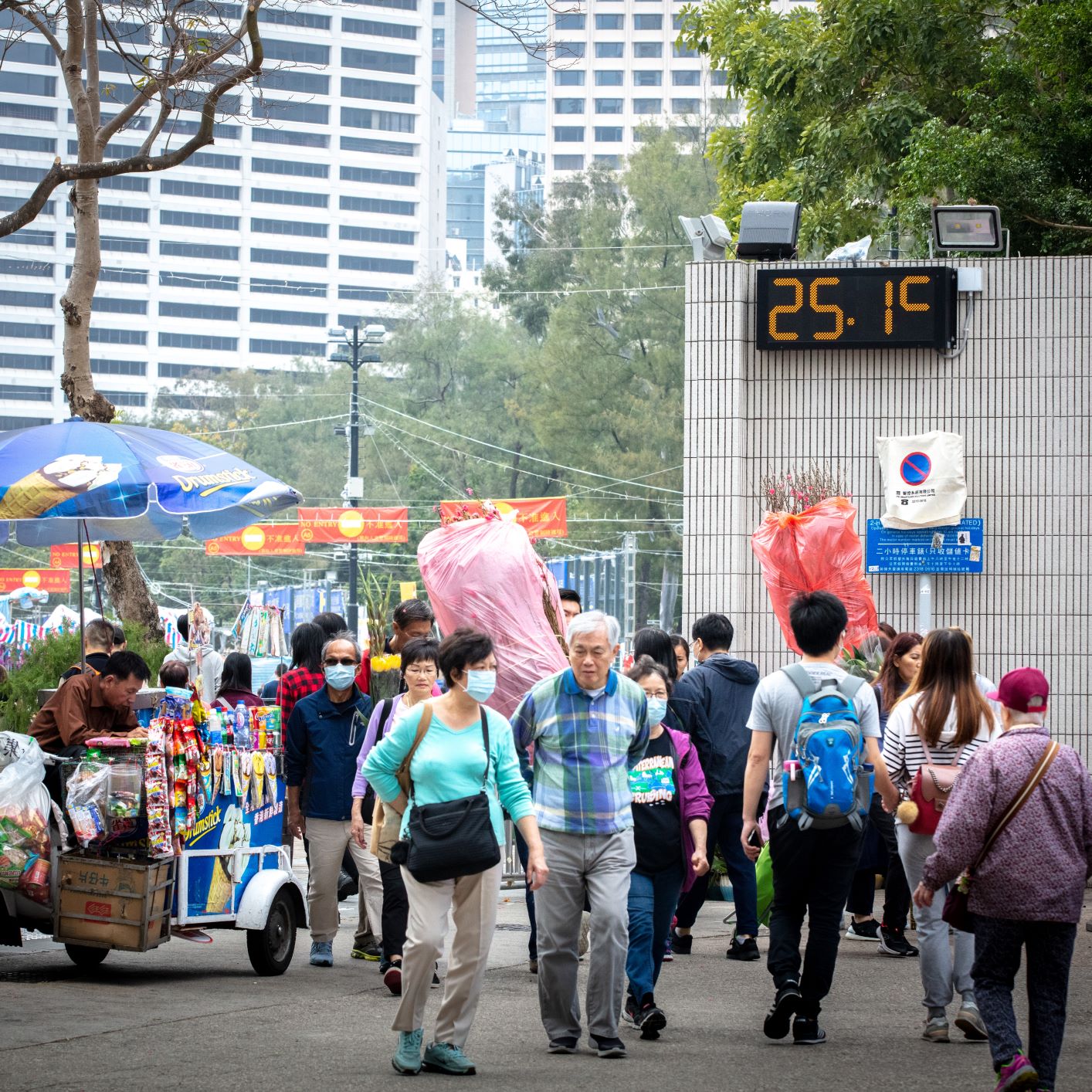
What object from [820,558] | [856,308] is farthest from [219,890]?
[856,308]

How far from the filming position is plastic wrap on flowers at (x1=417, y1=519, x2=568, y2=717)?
452 inches

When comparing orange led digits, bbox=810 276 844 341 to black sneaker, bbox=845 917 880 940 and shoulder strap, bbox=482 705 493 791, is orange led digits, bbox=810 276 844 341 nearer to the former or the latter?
black sneaker, bbox=845 917 880 940

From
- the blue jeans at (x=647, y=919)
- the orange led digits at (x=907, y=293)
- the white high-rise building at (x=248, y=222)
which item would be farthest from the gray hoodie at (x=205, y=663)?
the white high-rise building at (x=248, y=222)

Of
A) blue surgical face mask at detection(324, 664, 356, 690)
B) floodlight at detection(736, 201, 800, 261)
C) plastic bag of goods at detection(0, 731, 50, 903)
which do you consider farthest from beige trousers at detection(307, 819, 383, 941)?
floodlight at detection(736, 201, 800, 261)

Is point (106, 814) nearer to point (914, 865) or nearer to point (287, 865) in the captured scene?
point (287, 865)

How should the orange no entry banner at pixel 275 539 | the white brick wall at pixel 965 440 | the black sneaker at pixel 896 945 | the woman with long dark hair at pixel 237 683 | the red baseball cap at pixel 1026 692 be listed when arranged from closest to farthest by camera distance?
1. the red baseball cap at pixel 1026 692
2. the black sneaker at pixel 896 945
3. the woman with long dark hair at pixel 237 683
4. the white brick wall at pixel 965 440
5. the orange no entry banner at pixel 275 539

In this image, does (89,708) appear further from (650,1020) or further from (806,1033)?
(806,1033)

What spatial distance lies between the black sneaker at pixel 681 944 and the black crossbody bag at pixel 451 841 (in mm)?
3929

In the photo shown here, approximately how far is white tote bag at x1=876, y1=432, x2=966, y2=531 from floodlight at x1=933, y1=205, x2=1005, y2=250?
1.61m

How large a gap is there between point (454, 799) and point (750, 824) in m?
1.26

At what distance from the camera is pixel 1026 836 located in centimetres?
597

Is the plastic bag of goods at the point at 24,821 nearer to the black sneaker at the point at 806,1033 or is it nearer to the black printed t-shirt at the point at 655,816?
the black printed t-shirt at the point at 655,816

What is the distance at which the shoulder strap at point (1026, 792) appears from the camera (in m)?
5.98

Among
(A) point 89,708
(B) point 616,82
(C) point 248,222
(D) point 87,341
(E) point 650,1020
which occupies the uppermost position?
(B) point 616,82
